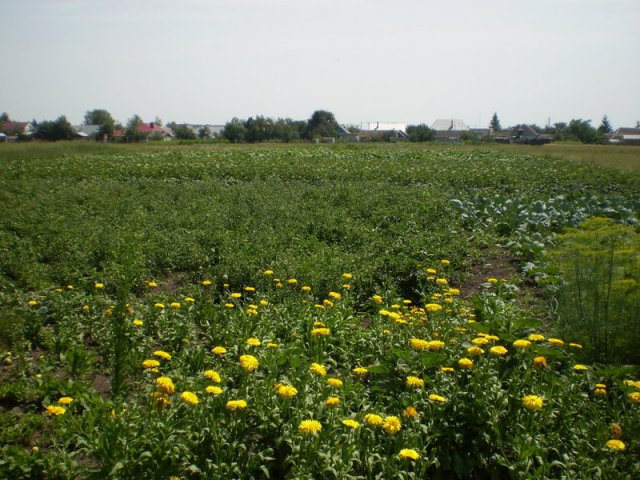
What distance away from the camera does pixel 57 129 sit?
61906 mm

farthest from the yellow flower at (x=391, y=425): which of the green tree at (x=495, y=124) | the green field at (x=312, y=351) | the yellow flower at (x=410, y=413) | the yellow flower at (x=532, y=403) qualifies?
the green tree at (x=495, y=124)

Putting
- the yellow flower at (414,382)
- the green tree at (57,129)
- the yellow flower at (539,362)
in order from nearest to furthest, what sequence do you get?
1. the yellow flower at (414,382)
2. the yellow flower at (539,362)
3. the green tree at (57,129)

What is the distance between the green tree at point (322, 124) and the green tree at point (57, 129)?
3519 cm

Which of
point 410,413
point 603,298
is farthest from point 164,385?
point 603,298

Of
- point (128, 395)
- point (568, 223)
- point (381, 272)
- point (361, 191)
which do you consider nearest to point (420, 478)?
point (128, 395)

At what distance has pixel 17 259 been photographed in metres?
7.36

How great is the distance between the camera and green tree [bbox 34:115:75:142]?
61750 millimetres

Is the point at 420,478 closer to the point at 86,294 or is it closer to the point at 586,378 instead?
the point at 586,378

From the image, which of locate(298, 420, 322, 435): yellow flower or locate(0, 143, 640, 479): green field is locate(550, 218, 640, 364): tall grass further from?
locate(298, 420, 322, 435): yellow flower

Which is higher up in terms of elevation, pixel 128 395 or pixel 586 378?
pixel 586 378

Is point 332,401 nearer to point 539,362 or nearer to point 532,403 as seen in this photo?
point 532,403

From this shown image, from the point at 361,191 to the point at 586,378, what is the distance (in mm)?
10162

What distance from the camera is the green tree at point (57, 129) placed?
61.8 meters

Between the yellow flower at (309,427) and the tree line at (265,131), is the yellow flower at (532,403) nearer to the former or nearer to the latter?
the yellow flower at (309,427)
